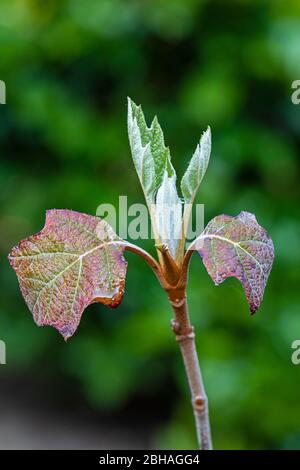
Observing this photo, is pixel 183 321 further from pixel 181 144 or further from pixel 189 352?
pixel 181 144

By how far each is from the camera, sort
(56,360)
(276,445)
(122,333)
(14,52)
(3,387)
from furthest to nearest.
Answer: (3,387), (56,360), (122,333), (14,52), (276,445)

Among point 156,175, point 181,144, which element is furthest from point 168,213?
point 181,144

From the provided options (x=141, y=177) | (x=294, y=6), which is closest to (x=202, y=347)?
(x=294, y=6)

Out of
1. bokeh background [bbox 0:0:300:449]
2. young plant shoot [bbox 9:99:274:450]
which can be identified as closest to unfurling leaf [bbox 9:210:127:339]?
young plant shoot [bbox 9:99:274:450]

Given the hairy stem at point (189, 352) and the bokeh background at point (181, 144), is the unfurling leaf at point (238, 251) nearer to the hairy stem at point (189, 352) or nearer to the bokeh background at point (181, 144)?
the hairy stem at point (189, 352)

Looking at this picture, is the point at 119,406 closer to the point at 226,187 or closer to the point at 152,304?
the point at 152,304

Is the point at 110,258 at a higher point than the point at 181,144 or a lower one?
lower

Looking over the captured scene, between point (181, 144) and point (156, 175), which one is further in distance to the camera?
point (181, 144)
